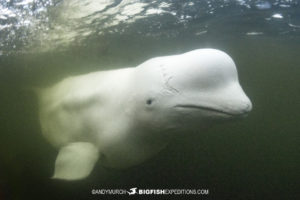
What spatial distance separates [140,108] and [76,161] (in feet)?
5.16

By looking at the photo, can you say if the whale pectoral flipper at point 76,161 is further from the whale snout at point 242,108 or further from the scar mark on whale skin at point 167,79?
the whale snout at point 242,108

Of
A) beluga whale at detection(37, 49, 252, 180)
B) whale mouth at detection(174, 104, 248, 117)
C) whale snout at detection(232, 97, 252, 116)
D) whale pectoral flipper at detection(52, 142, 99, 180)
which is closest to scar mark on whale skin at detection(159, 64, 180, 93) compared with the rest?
beluga whale at detection(37, 49, 252, 180)

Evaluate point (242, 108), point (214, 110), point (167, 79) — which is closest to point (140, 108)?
point (167, 79)

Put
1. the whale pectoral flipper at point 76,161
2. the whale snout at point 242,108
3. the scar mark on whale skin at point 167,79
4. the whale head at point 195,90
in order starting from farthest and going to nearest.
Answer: the whale pectoral flipper at point 76,161 < the scar mark on whale skin at point 167,79 < the whale head at point 195,90 < the whale snout at point 242,108

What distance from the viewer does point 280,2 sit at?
10250mm

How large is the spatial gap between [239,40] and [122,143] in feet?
42.3

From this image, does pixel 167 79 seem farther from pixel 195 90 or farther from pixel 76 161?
pixel 76 161

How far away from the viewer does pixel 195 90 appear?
13.0 feet

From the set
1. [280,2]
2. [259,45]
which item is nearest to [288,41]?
[259,45]

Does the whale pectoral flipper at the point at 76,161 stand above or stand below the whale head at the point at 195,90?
below

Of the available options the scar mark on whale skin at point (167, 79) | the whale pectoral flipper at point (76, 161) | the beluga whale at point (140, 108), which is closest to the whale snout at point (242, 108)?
the beluga whale at point (140, 108)

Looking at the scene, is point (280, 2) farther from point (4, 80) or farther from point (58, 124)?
point (4, 80)

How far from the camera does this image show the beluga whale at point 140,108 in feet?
12.7

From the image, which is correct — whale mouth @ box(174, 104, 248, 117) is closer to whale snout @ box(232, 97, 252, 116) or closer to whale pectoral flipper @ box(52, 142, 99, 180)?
whale snout @ box(232, 97, 252, 116)
